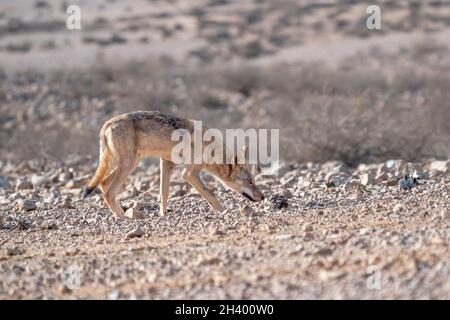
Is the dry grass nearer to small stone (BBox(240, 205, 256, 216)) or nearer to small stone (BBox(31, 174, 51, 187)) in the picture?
small stone (BBox(31, 174, 51, 187))

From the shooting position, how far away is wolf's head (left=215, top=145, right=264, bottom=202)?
440 inches

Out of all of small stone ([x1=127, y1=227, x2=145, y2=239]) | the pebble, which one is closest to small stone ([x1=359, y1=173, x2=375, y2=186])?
the pebble

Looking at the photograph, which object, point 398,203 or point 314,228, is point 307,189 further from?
point 314,228

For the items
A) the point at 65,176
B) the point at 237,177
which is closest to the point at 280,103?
the point at 65,176

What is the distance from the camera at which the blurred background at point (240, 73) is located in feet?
52.4

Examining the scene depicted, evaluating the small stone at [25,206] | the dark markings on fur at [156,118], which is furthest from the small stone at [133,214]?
the small stone at [25,206]

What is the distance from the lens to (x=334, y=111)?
52.9 feet

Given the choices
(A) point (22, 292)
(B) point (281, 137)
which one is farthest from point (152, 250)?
(B) point (281, 137)

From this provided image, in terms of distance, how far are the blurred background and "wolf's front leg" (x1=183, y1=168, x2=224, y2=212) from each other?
4.60 m

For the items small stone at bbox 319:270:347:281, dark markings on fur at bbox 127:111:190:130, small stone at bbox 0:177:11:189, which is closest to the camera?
small stone at bbox 319:270:347:281

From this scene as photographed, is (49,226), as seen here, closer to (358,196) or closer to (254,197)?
(254,197)

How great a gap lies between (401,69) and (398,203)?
69.0 ft

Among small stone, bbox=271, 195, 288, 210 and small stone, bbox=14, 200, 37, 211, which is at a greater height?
small stone, bbox=271, 195, 288, 210

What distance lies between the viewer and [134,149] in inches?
423
